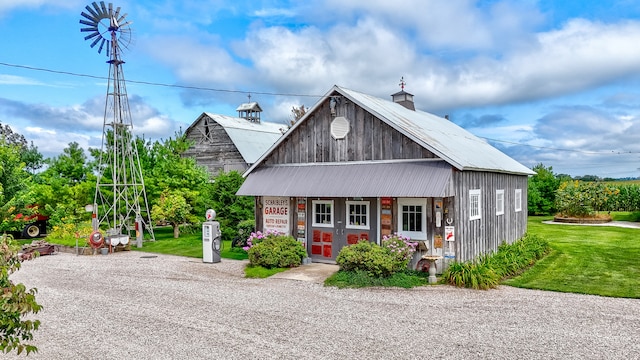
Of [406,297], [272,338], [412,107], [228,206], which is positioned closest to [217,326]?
[272,338]

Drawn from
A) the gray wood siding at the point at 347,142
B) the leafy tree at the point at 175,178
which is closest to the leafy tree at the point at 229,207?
the leafy tree at the point at 175,178

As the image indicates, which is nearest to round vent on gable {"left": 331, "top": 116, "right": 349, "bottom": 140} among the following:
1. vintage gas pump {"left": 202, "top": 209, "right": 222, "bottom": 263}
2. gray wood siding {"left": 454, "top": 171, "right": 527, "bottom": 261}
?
gray wood siding {"left": 454, "top": 171, "right": 527, "bottom": 261}

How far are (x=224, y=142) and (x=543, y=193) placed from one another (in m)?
24.4

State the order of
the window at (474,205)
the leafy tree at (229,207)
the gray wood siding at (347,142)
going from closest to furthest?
1. the window at (474,205)
2. the gray wood siding at (347,142)
3. the leafy tree at (229,207)

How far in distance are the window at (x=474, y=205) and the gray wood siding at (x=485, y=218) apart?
0.15 m

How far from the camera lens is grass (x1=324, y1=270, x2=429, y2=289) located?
1260 cm

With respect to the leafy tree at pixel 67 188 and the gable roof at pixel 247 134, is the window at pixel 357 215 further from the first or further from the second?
the gable roof at pixel 247 134

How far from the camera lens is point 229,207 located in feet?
75.4

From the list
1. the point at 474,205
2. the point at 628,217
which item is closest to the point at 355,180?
the point at 474,205

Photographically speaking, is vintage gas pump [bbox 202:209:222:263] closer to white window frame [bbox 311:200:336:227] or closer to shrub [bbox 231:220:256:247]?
shrub [bbox 231:220:256:247]

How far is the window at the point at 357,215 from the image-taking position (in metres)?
15.0

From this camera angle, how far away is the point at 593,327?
29.9 ft

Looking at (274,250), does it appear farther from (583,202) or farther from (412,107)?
(583,202)

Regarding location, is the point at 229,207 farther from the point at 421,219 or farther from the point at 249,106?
the point at 249,106
